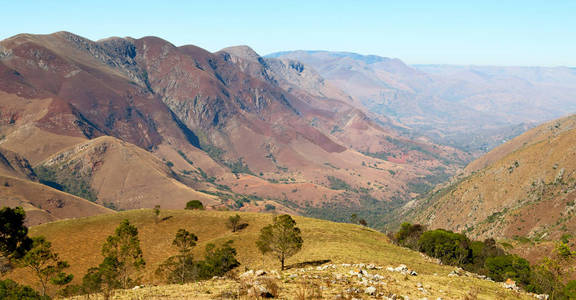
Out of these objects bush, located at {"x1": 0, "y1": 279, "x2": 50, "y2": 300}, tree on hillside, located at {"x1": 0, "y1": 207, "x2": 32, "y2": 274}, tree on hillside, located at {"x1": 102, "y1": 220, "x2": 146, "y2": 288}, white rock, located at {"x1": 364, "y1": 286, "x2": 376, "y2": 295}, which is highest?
white rock, located at {"x1": 364, "y1": 286, "x2": 376, "y2": 295}

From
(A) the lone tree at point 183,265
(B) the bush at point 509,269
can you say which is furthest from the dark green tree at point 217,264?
(B) the bush at point 509,269

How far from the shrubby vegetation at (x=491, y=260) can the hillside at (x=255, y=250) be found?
43.5 ft

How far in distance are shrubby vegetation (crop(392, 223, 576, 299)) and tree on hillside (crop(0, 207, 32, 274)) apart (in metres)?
68.3

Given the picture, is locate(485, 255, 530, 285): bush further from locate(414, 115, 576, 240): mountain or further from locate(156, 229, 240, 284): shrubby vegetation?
locate(414, 115, 576, 240): mountain

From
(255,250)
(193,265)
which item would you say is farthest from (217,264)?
(255,250)

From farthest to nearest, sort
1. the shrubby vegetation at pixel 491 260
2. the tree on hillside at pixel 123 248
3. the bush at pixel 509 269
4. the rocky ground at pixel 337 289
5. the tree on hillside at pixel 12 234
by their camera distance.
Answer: the bush at pixel 509 269
the shrubby vegetation at pixel 491 260
the tree on hillside at pixel 123 248
the tree on hillside at pixel 12 234
the rocky ground at pixel 337 289

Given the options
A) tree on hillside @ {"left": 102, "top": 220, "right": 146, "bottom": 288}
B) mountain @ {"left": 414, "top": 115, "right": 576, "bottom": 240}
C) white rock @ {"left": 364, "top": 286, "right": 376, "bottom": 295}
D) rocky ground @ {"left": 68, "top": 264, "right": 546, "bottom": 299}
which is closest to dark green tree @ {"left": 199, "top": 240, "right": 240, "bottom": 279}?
tree on hillside @ {"left": 102, "top": 220, "right": 146, "bottom": 288}

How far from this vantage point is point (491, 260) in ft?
251

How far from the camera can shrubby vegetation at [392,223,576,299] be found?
5562 cm

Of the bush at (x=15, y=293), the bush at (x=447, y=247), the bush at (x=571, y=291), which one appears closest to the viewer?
the bush at (x=15, y=293)

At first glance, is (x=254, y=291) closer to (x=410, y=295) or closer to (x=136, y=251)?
→ (x=410, y=295)

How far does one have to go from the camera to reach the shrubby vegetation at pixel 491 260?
55.6 m

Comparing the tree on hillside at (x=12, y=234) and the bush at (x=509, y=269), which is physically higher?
the tree on hillside at (x=12, y=234)

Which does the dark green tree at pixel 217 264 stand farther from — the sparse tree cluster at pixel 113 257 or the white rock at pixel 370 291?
the white rock at pixel 370 291
